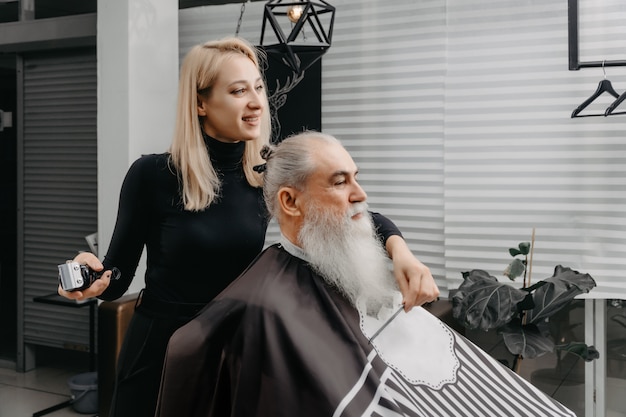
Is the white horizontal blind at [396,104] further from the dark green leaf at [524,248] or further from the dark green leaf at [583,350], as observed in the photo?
the dark green leaf at [583,350]

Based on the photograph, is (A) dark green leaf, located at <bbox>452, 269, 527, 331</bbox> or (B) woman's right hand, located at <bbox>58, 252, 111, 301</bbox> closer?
(B) woman's right hand, located at <bbox>58, 252, 111, 301</bbox>

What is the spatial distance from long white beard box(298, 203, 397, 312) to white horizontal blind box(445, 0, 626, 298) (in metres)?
2.13

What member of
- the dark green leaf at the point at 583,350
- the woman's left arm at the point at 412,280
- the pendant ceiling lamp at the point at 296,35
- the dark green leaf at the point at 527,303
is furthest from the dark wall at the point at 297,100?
the woman's left arm at the point at 412,280

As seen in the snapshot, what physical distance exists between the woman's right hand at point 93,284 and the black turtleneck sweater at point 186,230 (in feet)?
0.20

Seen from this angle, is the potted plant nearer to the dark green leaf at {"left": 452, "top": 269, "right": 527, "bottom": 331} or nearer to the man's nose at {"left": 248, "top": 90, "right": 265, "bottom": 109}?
the dark green leaf at {"left": 452, "top": 269, "right": 527, "bottom": 331}

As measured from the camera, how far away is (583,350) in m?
3.21

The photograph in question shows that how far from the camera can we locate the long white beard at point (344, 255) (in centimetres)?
154

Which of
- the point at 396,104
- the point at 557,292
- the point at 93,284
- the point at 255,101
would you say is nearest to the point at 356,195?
the point at 255,101

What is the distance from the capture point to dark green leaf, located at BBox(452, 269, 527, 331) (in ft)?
10.2

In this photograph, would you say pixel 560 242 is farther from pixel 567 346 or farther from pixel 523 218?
pixel 567 346

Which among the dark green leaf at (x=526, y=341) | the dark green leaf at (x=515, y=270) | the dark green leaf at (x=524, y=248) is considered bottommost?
the dark green leaf at (x=526, y=341)

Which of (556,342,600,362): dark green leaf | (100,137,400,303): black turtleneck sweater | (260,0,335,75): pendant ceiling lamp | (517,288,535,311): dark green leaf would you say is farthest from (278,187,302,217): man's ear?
(556,342,600,362): dark green leaf

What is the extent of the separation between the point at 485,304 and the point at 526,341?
0.24m

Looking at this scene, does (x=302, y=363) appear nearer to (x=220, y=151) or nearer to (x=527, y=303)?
(x=220, y=151)
